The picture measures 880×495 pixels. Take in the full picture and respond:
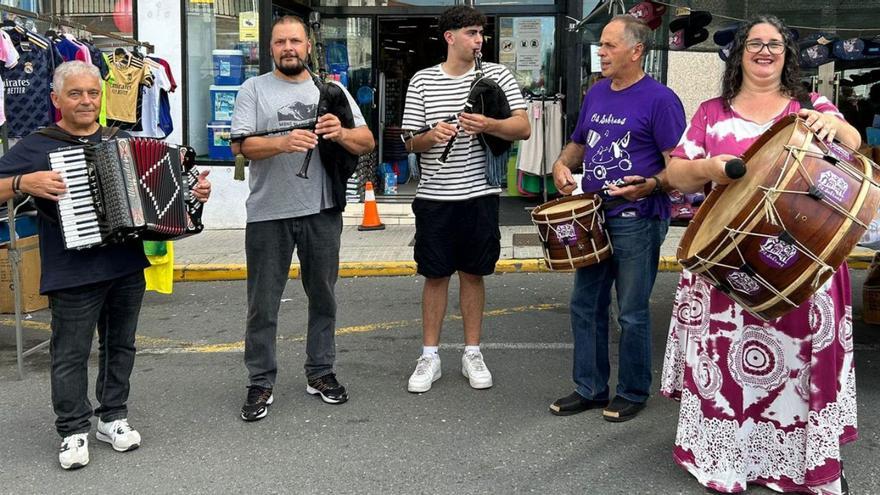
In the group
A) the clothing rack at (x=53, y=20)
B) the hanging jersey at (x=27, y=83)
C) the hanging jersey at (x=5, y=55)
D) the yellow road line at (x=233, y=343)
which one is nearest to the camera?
the yellow road line at (x=233, y=343)

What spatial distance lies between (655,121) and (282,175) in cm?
187

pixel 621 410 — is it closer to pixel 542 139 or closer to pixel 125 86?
pixel 125 86

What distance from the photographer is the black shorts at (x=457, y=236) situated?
4.98 meters

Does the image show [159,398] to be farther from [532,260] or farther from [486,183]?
[532,260]

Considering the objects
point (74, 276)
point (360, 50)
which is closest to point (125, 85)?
point (360, 50)

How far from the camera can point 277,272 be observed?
4719 mm

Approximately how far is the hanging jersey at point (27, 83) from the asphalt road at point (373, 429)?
1881mm

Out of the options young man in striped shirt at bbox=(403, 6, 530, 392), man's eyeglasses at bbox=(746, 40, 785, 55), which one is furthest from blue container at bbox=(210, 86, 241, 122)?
man's eyeglasses at bbox=(746, 40, 785, 55)

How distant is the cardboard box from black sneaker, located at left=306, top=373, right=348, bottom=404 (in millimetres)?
2697

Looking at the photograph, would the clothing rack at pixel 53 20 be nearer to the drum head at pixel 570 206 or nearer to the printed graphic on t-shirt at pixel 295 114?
the printed graphic on t-shirt at pixel 295 114

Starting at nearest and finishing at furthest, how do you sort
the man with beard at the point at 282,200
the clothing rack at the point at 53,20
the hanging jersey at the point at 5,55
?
the man with beard at the point at 282,200 → the clothing rack at the point at 53,20 → the hanging jersey at the point at 5,55

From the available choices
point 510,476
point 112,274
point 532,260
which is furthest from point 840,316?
point 532,260

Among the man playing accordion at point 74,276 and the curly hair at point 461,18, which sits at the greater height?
the curly hair at point 461,18

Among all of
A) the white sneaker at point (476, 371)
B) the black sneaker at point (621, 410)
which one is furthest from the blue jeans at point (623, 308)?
the white sneaker at point (476, 371)
